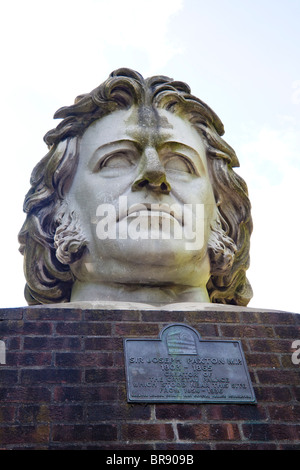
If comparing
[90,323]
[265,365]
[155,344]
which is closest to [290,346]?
[265,365]

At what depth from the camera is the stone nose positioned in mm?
4227

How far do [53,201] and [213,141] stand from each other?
1.41 meters

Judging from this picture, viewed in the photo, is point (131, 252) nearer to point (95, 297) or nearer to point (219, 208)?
point (95, 297)

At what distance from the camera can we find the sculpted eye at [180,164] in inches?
182

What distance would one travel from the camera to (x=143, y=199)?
4.22 meters

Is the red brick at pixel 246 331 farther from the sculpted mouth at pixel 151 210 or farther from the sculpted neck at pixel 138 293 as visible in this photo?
the sculpted mouth at pixel 151 210

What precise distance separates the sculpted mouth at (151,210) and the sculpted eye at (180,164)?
494 millimetres

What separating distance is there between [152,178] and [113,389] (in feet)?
5.53

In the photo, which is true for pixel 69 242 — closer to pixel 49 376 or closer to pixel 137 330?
pixel 137 330
